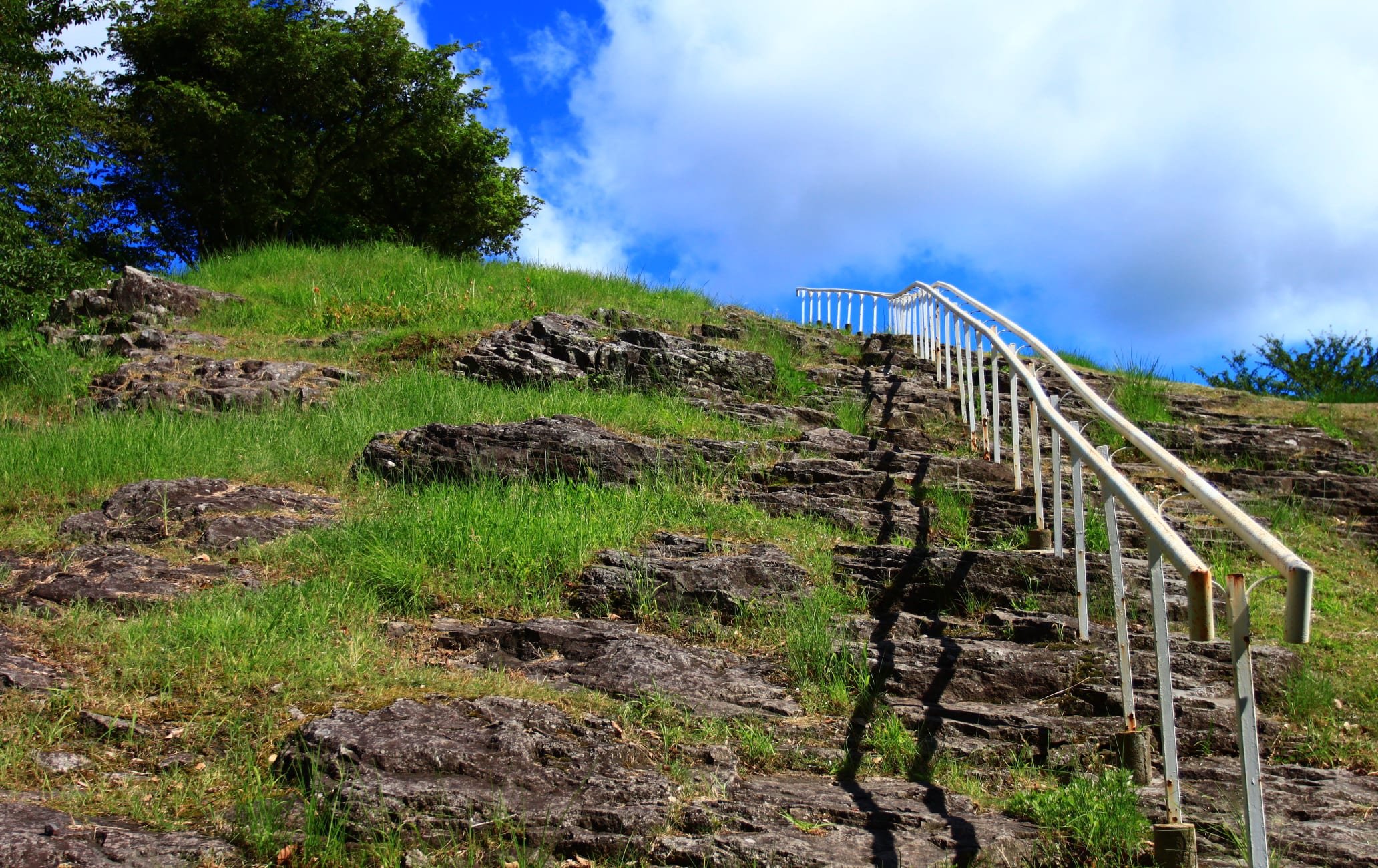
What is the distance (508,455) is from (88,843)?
4.85 meters

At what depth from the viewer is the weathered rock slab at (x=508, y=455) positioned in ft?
25.5

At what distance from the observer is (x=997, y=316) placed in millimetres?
8805

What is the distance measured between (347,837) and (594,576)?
268 cm

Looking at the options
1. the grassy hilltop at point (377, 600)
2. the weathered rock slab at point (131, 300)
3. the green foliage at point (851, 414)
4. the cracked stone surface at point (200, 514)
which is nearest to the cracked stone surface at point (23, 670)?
the grassy hilltop at point (377, 600)

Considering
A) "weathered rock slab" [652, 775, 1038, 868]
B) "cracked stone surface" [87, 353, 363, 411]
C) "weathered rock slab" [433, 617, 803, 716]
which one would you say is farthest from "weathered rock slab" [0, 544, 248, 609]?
"cracked stone surface" [87, 353, 363, 411]

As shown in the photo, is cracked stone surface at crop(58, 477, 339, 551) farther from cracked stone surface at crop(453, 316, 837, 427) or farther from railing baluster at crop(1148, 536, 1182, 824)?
railing baluster at crop(1148, 536, 1182, 824)

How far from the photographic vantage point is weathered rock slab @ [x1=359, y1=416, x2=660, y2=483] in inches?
306

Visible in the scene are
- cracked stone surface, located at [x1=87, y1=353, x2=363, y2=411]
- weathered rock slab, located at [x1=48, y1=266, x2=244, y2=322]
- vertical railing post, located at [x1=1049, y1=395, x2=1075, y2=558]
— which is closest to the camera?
vertical railing post, located at [x1=1049, y1=395, x2=1075, y2=558]

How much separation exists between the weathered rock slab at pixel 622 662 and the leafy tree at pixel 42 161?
42.4 ft

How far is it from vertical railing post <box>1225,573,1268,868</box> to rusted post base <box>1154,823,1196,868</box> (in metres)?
0.64

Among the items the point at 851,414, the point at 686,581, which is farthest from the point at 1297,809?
the point at 851,414

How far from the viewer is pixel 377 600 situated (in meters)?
5.55

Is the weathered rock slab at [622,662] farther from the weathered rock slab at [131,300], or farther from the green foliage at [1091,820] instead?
the weathered rock slab at [131,300]

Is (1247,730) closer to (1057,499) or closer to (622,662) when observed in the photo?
(622,662)
